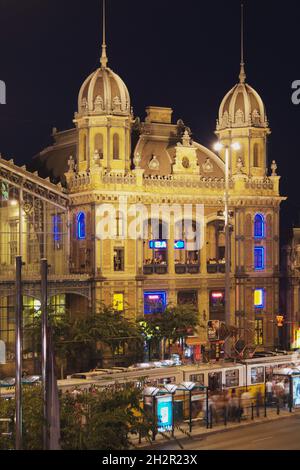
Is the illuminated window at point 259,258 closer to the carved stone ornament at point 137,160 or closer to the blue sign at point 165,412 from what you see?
the carved stone ornament at point 137,160

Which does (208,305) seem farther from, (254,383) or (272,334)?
(254,383)

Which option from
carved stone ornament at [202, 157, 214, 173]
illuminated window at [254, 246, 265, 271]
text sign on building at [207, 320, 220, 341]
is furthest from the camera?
illuminated window at [254, 246, 265, 271]

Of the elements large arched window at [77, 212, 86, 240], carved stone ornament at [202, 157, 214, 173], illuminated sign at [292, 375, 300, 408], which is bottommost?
illuminated sign at [292, 375, 300, 408]

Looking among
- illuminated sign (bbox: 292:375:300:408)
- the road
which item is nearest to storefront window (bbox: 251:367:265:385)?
illuminated sign (bbox: 292:375:300:408)

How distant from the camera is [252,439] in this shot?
43969 millimetres

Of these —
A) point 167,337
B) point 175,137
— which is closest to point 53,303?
point 167,337

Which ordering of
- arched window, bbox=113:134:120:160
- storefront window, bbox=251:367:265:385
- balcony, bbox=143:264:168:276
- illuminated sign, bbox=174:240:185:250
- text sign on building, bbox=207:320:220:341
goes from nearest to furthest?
1. storefront window, bbox=251:367:265:385
2. text sign on building, bbox=207:320:220:341
3. arched window, bbox=113:134:120:160
4. balcony, bbox=143:264:168:276
5. illuminated sign, bbox=174:240:185:250

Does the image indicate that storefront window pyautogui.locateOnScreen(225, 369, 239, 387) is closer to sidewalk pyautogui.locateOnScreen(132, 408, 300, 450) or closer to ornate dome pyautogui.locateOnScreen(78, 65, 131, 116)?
sidewalk pyautogui.locateOnScreen(132, 408, 300, 450)

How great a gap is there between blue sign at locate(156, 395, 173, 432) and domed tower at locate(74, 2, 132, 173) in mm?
32988

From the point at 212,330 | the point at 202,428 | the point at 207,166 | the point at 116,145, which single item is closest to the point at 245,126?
the point at 207,166

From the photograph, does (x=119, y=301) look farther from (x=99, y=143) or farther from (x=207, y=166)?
(x=207, y=166)

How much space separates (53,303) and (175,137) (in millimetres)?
18124

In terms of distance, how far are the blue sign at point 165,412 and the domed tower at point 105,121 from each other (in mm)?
32988

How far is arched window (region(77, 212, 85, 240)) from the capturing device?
7519 centimetres
